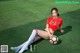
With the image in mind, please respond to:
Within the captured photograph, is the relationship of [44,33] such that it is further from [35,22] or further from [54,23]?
[35,22]

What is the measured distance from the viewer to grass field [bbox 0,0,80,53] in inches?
317

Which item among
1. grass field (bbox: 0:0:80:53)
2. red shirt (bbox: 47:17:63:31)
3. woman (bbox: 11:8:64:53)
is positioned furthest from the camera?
red shirt (bbox: 47:17:63:31)

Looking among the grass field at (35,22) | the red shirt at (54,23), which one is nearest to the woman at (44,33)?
the red shirt at (54,23)

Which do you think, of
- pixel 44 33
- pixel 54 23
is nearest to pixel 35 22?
pixel 54 23

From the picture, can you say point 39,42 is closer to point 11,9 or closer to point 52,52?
point 52,52

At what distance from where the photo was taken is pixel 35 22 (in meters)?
10.4

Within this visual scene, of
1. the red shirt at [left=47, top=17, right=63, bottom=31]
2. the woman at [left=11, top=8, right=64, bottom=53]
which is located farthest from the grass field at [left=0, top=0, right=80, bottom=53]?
the red shirt at [left=47, top=17, right=63, bottom=31]

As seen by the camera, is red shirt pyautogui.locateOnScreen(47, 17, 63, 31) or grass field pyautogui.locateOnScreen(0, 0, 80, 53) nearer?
grass field pyautogui.locateOnScreen(0, 0, 80, 53)

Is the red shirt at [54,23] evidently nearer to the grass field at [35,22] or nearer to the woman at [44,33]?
the woman at [44,33]

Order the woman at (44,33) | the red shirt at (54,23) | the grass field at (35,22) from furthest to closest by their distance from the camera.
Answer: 1. the red shirt at (54,23)
2. the grass field at (35,22)
3. the woman at (44,33)

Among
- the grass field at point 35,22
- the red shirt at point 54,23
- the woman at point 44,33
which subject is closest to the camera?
the woman at point 44,33

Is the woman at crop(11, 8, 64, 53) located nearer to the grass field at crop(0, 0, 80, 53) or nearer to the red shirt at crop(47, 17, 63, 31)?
the red shirt at crop(47, 17, 63, 31)

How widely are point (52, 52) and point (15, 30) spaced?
8.45 ft

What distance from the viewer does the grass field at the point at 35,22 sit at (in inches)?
317
